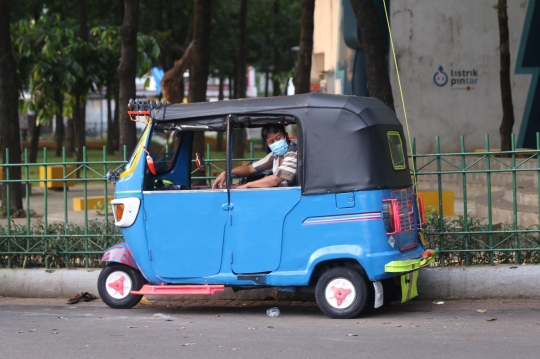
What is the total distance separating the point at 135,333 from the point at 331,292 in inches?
72.1

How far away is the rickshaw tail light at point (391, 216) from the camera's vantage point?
7.19 m

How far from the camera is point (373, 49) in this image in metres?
10.2

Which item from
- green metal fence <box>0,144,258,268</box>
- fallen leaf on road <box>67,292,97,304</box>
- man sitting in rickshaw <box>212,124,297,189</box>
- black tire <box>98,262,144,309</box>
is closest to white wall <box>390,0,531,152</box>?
green metal fence <box>0,144,258,268</box>

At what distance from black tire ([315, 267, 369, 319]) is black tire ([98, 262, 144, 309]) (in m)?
1.91

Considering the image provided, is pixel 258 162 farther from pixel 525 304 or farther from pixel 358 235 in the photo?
pixel 525 304

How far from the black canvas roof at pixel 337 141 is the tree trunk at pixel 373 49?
2.81 metres

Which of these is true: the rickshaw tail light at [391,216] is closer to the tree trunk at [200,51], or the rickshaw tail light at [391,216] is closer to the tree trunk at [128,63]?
the tree trunk at [128,63]

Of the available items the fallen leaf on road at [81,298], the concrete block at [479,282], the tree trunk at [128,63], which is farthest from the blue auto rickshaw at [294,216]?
the tree trunk at [128,63]

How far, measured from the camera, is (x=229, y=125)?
757cm

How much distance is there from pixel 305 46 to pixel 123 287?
13.5 m

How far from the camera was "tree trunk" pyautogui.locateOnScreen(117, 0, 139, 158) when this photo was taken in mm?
13023

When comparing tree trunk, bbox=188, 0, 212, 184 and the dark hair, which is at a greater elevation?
tree trunk, bbox=188, 0, 212, 184

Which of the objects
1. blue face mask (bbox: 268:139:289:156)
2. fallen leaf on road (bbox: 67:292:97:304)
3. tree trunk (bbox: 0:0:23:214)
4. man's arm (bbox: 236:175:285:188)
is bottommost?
fallen leaf on road (bbox: 67:292:97:304)

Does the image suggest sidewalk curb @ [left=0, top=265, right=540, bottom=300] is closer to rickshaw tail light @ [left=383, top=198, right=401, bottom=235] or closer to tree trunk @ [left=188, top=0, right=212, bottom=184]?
rickshaw tail light @ [left=383, top=198, right=401, bottom=235]
